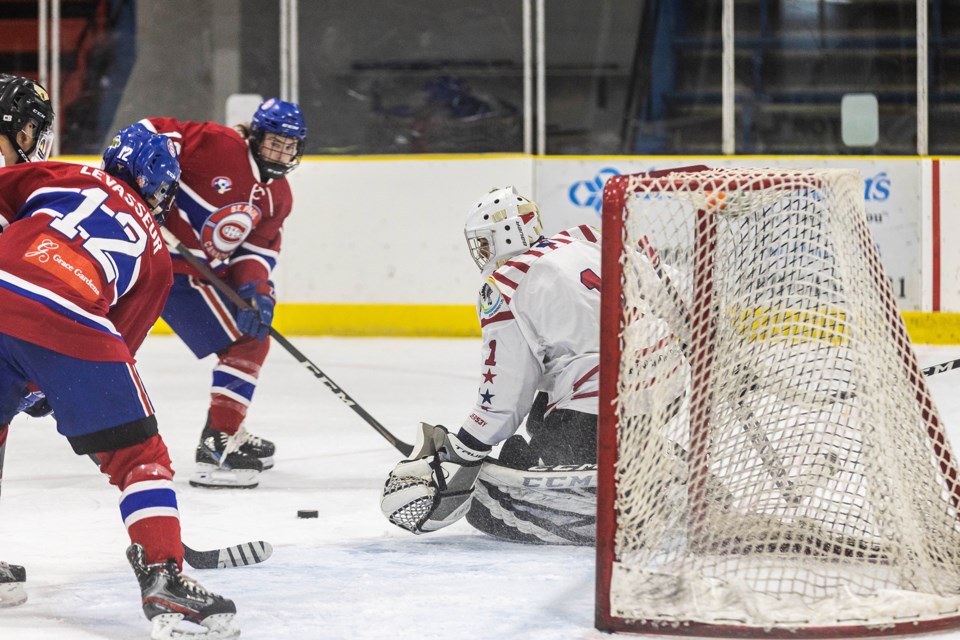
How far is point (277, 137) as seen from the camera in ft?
11.6

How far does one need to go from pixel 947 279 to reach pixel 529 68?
7.04ft

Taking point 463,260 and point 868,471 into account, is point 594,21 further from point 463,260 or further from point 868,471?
point 868,471

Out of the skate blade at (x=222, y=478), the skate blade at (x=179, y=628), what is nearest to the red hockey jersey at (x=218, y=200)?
the skate blade at (x=222, y=478)

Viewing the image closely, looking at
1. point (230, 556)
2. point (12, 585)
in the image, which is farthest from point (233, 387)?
point (12, 585)

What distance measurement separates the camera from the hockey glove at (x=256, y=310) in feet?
11.5

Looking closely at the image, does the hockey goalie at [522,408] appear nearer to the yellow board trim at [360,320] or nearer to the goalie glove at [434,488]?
the goalie glove at [434,488]

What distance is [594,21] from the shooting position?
681cm

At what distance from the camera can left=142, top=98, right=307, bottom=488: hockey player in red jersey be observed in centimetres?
352

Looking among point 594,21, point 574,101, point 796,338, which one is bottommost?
point 796,338

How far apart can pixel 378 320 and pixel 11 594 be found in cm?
414

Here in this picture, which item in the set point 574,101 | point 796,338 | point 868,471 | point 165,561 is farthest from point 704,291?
point 574,101

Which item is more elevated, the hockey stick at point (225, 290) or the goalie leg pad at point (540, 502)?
the hockey stick at point (225, 290)

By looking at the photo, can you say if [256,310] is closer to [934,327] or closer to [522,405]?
[522,405]

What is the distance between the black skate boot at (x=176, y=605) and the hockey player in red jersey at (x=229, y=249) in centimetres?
142
